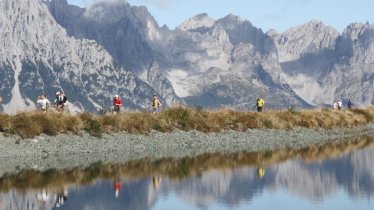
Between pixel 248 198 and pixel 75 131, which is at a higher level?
pixel 75 131

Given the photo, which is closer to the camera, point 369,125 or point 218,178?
point 218,178

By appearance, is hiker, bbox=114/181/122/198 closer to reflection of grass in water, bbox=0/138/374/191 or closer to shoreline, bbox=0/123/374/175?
reflection of grass in water, bbox=0/138/374/191

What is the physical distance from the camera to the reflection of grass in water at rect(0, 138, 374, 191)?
123 feet

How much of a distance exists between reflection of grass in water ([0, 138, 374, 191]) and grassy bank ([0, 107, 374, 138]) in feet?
27.3

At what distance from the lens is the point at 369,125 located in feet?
324

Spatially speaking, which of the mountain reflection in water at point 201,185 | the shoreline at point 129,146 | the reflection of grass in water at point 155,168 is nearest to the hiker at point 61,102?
the shoreline at point 129,146

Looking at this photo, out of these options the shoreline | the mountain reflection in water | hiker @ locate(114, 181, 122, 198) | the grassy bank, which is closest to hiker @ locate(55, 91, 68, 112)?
the grassy bank

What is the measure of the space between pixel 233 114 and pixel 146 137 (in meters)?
16.1

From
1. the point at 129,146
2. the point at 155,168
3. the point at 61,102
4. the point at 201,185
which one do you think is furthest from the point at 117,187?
the point at 61,102

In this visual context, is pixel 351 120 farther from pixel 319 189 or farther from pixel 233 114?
pixel 319 189

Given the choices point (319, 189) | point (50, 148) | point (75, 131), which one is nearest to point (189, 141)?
point (75, 131)

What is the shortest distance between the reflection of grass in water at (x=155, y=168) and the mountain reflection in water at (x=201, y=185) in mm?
53

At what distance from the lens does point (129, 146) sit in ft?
183

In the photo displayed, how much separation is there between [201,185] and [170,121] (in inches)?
1077
